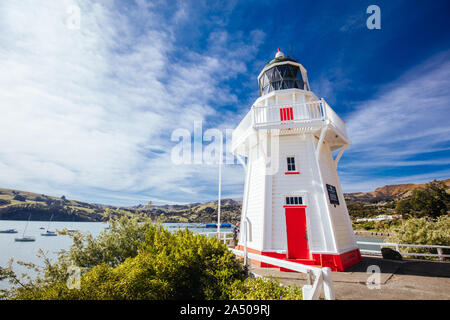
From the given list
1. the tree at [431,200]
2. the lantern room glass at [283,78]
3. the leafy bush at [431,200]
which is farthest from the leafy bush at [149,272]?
the tree at [431,200]

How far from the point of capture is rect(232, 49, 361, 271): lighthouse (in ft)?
27.6

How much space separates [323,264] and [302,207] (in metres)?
2.30

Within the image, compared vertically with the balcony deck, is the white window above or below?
below

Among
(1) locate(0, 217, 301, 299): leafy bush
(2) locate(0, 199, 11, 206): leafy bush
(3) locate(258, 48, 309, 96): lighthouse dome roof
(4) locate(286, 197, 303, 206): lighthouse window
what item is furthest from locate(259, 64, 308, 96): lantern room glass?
(2) locate(0, 199, 11, 206): leafy bush

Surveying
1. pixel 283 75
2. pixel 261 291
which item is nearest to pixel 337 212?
pixel 261 291

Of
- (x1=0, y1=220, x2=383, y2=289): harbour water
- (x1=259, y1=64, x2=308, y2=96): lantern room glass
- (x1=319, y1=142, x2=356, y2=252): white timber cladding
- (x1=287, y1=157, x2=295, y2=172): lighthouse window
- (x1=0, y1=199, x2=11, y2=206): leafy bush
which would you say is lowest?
(x1=0, y1=220, x2=383, y2=289): harbour water

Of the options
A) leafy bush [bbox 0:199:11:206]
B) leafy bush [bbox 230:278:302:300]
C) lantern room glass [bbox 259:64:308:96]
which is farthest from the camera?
leafy bush [bbox 0:199:11:206]

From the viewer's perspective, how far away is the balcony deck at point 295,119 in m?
9.03

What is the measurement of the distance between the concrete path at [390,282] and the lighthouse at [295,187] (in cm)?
80

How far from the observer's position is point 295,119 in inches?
366

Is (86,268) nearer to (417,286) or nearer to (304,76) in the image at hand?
(417,286)

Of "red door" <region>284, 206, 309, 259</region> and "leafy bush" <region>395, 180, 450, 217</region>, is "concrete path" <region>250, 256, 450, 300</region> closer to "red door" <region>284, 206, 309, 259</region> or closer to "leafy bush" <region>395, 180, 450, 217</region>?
"red door" <region>284, 206, 309, 259</region>

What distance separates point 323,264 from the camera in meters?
7.97
